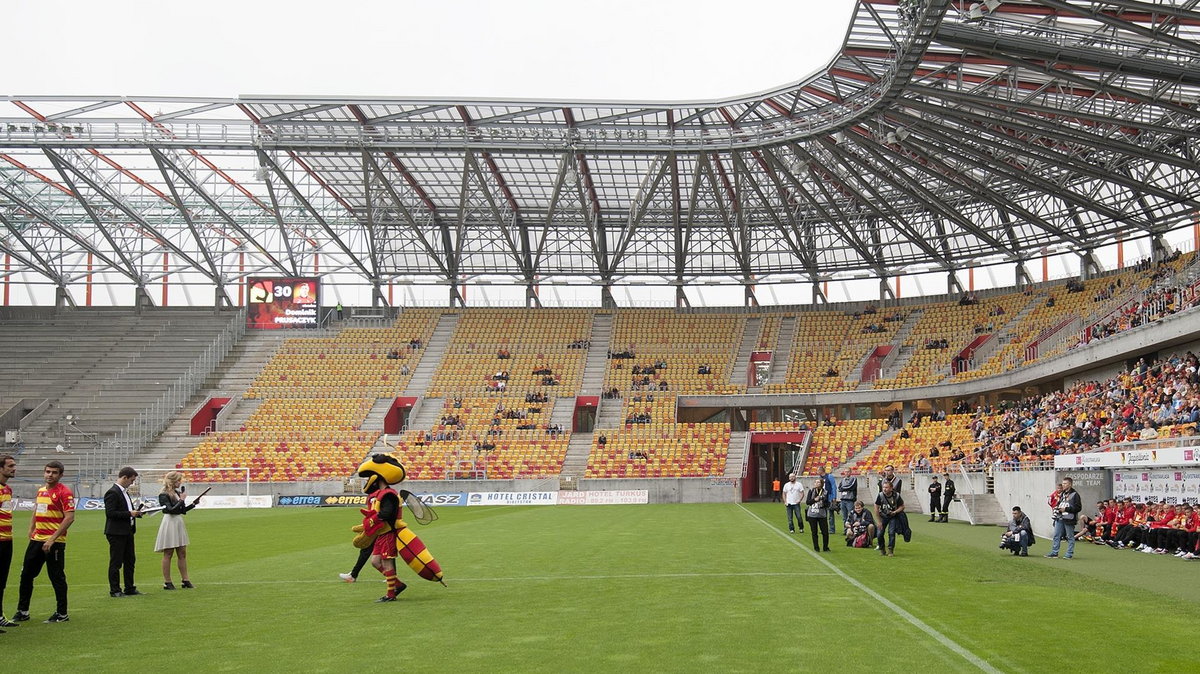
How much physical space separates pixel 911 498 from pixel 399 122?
26.5 metres

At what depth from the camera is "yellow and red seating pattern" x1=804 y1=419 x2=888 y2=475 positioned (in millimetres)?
53531

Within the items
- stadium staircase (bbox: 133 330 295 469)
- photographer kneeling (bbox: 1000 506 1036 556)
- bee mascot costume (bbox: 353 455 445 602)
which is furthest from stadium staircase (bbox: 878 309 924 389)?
bee mascot costume (bbox: 353 455 445 602)

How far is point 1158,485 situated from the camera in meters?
23.6

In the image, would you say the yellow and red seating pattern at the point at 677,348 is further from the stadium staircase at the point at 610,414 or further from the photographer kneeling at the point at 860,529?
the photographer kneeling at the point at 860,529

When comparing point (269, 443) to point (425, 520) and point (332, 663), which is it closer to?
point (425, 520)

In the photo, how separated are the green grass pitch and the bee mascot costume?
16.3 inches

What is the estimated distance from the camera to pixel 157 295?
7150 cm

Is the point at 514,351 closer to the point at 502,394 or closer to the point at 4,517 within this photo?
the point at 502,394

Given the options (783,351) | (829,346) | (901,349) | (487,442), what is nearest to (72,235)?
(487,442)

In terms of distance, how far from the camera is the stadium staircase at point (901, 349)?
6166 cm

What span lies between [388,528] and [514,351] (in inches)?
2132

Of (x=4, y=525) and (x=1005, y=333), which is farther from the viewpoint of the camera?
(x=1005, y=333)

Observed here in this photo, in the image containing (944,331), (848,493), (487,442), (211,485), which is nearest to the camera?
(848,493)

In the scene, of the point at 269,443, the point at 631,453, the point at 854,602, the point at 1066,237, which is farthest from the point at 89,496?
the point at 1066,237
